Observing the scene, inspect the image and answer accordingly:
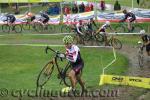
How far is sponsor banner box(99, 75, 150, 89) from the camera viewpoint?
62.2 feet

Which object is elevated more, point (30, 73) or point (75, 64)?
point (75, 64)

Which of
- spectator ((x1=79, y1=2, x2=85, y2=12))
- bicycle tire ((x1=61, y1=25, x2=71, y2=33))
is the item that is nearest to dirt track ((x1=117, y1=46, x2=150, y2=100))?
bicycle tire ((x1=61, y1=25, x2=71, y2=33))

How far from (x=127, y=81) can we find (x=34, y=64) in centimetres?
820

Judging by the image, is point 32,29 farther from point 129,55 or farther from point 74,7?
point 129,55

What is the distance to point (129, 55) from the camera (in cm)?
2880

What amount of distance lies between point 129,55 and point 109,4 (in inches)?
1104

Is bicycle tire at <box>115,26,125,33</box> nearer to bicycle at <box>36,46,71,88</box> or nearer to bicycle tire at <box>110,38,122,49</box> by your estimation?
bicycle tire at <box>110,38,122,49</box>

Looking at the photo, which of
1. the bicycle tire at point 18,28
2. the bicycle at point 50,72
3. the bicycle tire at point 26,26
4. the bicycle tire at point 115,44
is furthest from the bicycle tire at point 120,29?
the bicycle at point 50,72

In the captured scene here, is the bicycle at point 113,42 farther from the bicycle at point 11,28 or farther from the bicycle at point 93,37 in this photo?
the bicycle at point 11,28

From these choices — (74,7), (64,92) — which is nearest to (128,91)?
(64,92)

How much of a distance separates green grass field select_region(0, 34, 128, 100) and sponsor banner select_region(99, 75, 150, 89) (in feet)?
1.42

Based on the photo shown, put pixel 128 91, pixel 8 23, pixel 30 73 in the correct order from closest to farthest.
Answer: pixel 128 91
pixel 30 73
pixel 8 23

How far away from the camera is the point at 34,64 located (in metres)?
26.3

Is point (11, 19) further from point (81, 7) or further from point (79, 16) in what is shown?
point (81, 7)
